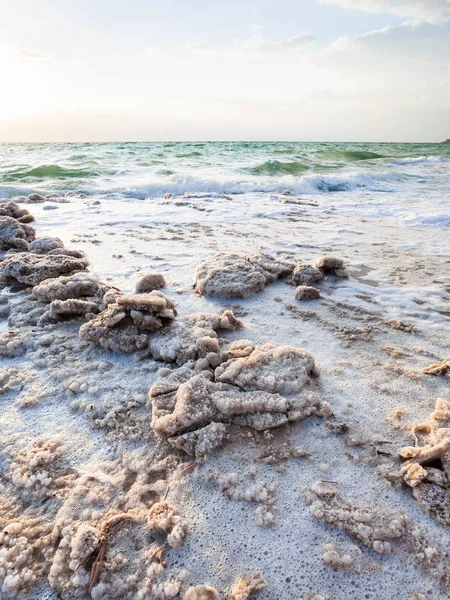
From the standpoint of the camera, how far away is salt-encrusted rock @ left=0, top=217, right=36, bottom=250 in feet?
13.8

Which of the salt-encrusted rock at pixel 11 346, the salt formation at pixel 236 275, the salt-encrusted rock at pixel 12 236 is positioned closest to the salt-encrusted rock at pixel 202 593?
the salt-encrusted rock at pixel 11 346

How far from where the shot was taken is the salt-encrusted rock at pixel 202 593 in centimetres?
103

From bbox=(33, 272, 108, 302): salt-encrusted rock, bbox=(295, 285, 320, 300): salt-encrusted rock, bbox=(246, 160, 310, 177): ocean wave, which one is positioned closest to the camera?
bbox=(33, 272, 108, 302): salt-encrusted rock

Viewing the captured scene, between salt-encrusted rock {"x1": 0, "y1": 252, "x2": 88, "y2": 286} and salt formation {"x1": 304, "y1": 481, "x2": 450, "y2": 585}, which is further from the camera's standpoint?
salt-encrusted rock {"x1": 0, "y1": 252, "x2": 88, "y2": 286}

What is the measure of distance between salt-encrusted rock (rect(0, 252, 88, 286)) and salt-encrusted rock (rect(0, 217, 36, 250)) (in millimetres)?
804

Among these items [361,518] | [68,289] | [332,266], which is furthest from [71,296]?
[361,518]

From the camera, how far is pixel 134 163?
15969 mm

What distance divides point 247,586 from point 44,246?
3794 millimetres

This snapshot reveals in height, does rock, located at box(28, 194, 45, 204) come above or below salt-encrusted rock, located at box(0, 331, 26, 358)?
below

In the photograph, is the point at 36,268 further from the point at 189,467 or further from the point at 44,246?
the point at 189,467

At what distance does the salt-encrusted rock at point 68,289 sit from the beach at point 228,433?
1 cm

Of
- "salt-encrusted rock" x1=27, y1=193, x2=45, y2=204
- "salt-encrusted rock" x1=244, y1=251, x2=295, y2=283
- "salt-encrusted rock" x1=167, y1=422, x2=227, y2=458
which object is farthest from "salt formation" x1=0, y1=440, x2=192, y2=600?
"salt-encrusted rock" x1=27, y1=193, x2=45, y2=204

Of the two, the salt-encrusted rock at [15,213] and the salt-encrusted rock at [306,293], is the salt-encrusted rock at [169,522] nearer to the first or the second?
the salt-encrusted rock at [306,293]

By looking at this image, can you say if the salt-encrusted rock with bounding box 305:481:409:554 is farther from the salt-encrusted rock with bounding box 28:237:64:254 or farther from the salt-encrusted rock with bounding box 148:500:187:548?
the salt-encrusted rock with bounding box 28:237:64:254
